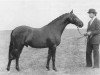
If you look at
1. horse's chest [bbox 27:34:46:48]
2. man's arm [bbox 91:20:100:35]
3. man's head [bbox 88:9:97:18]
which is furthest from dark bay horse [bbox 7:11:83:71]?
man's arm [bbox 91:20:100:35]

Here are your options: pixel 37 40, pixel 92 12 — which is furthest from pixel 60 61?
pixel 92 12

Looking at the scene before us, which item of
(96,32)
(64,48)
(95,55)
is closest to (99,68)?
(95,55)

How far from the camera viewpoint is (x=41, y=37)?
29.0 ft

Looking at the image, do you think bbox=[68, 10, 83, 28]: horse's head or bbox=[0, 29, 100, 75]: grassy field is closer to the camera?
bbox=[0, 29, 100, 75]: grassy field

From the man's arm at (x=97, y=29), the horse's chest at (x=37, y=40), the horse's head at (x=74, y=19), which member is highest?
the horse's head at (x=74, y=19)

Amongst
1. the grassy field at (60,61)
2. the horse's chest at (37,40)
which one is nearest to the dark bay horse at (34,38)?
the horse's chest at (37,40)

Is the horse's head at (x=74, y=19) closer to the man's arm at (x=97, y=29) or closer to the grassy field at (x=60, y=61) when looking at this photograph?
the man's arm at (x=97, y=29)

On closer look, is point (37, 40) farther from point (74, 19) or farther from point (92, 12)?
point (92, 12)

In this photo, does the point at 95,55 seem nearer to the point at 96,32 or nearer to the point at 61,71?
the point at 96,32

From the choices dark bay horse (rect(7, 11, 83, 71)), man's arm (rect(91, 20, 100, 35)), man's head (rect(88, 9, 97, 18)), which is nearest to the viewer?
dark bay horse (rect(7, 11, 83, 71))

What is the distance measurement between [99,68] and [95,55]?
22.5 inches

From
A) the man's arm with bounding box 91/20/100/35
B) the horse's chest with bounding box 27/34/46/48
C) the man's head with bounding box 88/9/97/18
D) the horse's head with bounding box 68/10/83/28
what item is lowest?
the horse's chest with bounding box 27/34/46/48

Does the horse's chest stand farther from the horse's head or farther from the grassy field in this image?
the horse's head

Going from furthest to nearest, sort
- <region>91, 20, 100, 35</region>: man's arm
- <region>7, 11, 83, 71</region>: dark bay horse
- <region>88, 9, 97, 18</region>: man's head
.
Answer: <region>91, 20, 100, 35</region>: man's arm, <region>88, 9, 97, 18</region>: man's head, <region>7, 11, 83, 71</region>: dark bay horse
